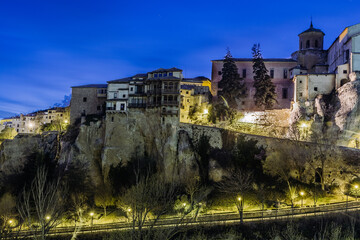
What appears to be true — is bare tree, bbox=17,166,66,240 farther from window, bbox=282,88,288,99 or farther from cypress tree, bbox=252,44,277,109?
window, bbox=282,88,288,99

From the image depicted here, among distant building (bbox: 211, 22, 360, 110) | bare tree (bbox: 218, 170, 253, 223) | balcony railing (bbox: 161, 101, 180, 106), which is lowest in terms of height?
bare tree (bbox: 218, 170, 253, 223)

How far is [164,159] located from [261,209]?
16.1m

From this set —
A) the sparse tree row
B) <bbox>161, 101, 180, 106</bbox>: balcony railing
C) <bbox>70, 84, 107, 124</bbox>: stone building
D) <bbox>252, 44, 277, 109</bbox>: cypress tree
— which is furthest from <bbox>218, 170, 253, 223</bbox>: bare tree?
<bbox>70, 84, 107, 124</bbox>: stone building

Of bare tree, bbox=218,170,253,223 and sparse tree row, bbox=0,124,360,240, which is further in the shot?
bare tree, bbox=218,170,253,223

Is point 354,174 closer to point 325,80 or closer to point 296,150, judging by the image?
point 296,150

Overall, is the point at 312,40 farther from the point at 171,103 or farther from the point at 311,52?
the point at 171,103

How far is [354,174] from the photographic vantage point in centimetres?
3709

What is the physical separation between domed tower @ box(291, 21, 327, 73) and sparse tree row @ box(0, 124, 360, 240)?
24746 millimetres

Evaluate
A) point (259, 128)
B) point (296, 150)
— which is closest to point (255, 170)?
point (296, 150)

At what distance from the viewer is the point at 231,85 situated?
56781mm

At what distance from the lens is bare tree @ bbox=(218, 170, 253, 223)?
1432 inches

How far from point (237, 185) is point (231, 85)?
24.7 metres

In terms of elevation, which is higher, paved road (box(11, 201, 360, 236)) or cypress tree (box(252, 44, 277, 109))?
cypress tree (box(252, 44, 277, 109))

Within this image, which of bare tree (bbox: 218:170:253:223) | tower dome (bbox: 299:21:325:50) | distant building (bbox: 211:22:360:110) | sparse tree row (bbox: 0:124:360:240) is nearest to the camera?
sparse tree row (bbox: 0:124:360:240)
